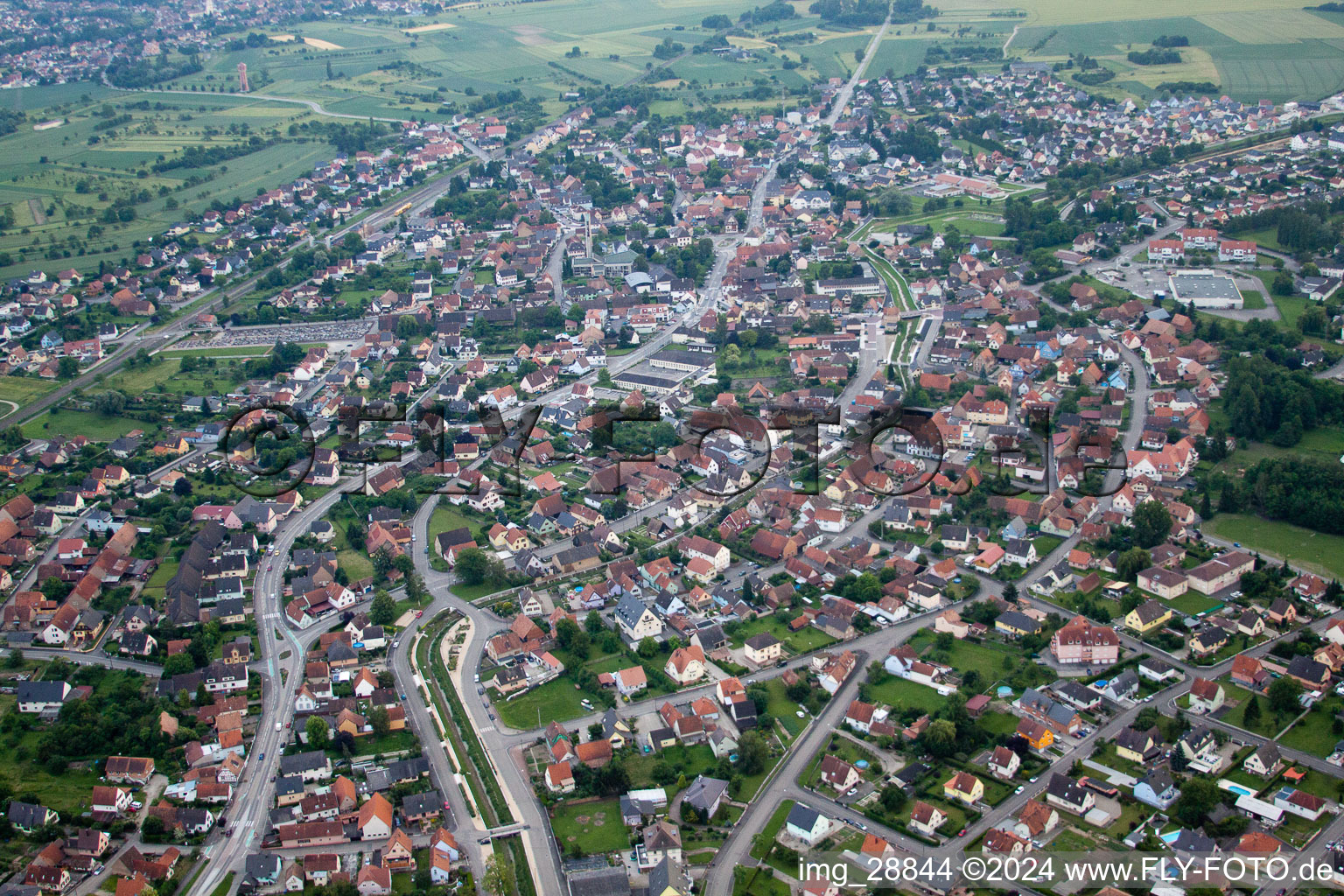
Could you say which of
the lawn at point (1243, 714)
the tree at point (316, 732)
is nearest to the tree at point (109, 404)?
the tree at point (316, 732)

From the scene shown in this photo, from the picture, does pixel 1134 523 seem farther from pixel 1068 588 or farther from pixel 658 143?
pixel 658 143

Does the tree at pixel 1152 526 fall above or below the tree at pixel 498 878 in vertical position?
above

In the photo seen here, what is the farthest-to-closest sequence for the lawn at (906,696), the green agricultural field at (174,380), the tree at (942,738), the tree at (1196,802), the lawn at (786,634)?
A: 1. the green agricultural field at (174,380)
2. the lawn at (786,634)
3. the lawn at (906,696)
4. the tree at (942,738)
5. the tree at (1196,802)

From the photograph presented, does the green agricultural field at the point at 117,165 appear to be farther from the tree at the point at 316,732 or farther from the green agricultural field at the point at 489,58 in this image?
the tree at the point at 316,732

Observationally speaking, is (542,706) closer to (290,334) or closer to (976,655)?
(976,655)

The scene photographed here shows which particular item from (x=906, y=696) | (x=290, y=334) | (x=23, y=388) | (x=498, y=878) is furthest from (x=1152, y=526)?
(x=23, y=388)

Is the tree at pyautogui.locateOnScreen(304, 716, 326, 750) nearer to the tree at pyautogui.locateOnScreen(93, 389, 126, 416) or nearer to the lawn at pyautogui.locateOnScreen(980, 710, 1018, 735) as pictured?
the lawn at pyautogui.locateOnScreen(980, 710, 1018, 735)

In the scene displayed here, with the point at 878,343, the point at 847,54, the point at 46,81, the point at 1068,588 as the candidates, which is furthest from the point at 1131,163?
the point at 46,81

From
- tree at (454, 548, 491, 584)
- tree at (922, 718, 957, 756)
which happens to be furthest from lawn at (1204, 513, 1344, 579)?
tree at (454, 548, 491, 584)
